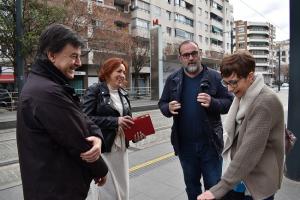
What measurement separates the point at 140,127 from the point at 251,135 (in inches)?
64.2

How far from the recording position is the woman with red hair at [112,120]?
11.3 feet

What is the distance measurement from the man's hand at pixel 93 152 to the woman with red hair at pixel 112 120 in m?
1.26

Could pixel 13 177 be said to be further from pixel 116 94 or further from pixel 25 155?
pixel 25 155

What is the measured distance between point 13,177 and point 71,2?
739 inches

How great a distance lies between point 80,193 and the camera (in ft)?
6.92

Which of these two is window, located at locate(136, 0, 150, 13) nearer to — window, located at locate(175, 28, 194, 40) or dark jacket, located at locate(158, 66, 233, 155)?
window, located at locate(175, 28, 194, 40)

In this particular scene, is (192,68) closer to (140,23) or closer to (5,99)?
(5,99)

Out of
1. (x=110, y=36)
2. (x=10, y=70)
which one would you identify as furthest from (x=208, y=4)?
(x=10, y=70)

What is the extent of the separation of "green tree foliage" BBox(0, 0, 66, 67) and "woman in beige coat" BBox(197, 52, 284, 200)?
15.9 meters

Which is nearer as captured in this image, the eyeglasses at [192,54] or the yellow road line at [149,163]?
the eyeglasses at [192,54]

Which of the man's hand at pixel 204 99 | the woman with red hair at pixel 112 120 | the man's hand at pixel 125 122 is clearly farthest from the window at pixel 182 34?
the man's hand at pixel 204 99

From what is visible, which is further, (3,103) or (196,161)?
(3,103)

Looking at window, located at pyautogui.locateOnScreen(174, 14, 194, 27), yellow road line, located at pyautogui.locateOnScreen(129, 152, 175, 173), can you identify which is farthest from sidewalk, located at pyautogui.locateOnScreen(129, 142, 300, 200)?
window, located at pyautogui.locateOnScreen(174, 14, 194, 27)

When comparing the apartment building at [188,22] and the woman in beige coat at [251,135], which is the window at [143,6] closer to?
the apartment building at [188,22]
